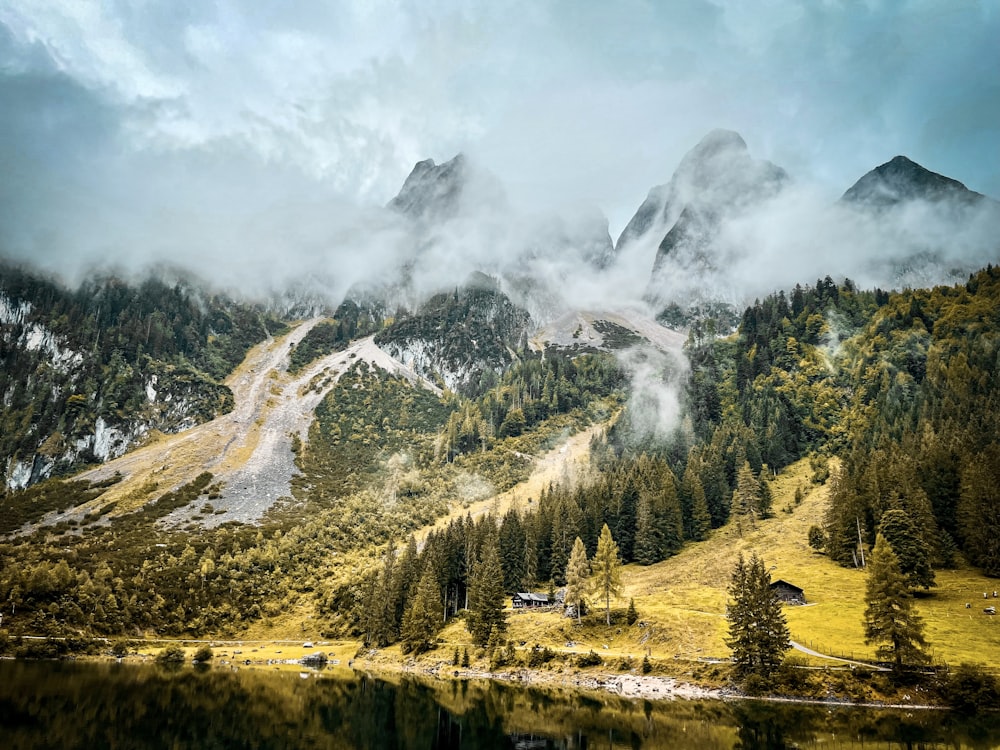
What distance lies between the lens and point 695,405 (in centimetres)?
19712

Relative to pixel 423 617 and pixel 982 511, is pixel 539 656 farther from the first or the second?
pixel 982 511

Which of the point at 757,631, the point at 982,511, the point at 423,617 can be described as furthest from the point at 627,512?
the point at 757,631

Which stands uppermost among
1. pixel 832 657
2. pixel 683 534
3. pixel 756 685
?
pixel 683 534

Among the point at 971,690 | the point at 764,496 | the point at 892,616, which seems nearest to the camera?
the point at 971,690

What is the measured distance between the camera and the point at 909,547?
266 ft

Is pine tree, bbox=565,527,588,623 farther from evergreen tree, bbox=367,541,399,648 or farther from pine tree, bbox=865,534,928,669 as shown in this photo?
pine tree, bbox=865,534,928,669

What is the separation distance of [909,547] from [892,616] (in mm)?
28939

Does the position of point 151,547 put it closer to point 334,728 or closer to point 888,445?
point 334,728

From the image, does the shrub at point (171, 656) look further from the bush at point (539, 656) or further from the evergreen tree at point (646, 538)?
the evergreen tree at point (646, 538)

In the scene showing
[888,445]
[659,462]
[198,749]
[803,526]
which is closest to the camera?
[198,749]

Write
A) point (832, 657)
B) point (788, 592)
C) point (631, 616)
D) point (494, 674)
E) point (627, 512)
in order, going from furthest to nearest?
point (627, 512)
point (788, 592)
point (631, 616)
point (494, 674)
point (832, 657)

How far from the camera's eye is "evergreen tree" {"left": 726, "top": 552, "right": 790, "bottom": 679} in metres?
61.3

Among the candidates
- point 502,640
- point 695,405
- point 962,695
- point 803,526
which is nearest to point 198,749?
point 502,640

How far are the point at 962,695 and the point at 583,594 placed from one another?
159ft
